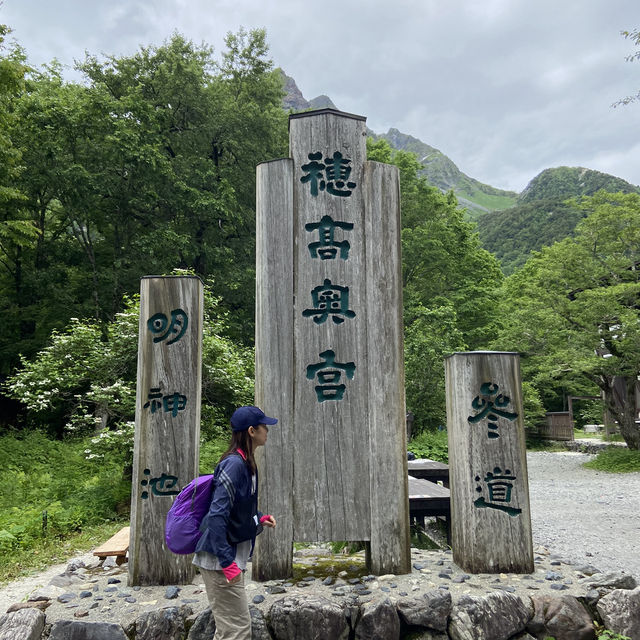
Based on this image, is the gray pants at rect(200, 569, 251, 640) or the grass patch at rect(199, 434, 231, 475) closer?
the gray pants at rect(200, 569, 251, 640)

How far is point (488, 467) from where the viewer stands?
169 inches

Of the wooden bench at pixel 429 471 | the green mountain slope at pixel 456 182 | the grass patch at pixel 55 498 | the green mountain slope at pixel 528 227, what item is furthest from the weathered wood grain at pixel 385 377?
the green mountain slope at pixel 456 182

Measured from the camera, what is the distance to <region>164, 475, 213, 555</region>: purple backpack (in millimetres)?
2732

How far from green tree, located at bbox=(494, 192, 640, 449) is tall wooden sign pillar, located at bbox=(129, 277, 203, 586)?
1385cm

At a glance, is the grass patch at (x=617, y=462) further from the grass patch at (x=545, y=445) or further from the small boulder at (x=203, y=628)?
the small boulder at (x=203, y=628)

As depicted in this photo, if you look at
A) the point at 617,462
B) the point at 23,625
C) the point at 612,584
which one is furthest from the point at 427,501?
the point at 617,462

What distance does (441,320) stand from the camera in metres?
17.4

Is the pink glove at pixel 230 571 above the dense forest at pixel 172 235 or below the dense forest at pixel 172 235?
below

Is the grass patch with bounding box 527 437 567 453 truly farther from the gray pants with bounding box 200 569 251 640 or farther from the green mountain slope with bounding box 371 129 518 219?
the green mountain slope with bounding box 371 129 518 219

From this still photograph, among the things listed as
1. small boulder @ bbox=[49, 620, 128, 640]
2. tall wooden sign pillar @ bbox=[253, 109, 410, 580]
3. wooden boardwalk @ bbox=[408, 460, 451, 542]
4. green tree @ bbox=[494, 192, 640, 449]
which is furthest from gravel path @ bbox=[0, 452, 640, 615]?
green tree @ bbox=[494, 192, 640, 449]

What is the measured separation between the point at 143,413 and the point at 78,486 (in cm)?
606

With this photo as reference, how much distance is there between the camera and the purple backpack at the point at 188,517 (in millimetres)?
2732

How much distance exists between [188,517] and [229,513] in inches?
10.0

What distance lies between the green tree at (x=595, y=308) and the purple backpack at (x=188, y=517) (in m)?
14.7
